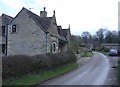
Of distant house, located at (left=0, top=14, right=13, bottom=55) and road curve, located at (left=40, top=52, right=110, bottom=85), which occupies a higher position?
distant house, located at (left=0, top=14, right=13, bottom=55)

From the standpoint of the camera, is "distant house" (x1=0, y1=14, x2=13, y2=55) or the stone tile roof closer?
the stone tile roof

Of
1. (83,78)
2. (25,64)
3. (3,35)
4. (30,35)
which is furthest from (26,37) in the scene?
(83,78)

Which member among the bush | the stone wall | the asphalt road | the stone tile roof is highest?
the stone tile roof

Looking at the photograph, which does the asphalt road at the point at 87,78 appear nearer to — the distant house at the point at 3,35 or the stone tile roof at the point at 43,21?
the stone tile roof at the point at 43,21

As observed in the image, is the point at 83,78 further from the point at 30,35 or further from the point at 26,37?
the point at 26,37

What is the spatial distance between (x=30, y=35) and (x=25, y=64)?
1753cm

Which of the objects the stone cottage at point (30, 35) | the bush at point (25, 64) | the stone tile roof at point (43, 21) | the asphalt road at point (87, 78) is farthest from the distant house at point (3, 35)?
the asphalt road at point (87, 78)

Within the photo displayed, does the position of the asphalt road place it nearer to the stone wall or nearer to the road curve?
the road curve

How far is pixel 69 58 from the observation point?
112 feet

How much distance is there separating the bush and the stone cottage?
8684mm

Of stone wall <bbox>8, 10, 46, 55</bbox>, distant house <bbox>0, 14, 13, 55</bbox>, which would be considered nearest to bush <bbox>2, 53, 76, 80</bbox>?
stone wall <bbox>8, 10, 46, 55</bbox>

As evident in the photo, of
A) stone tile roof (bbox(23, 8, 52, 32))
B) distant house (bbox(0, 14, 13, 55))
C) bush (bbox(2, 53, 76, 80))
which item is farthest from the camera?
distant house (bbox(0, 14, 13, 55))

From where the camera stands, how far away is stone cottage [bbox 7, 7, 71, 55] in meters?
36.1

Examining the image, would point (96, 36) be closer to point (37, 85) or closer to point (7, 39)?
point (7, 39)
